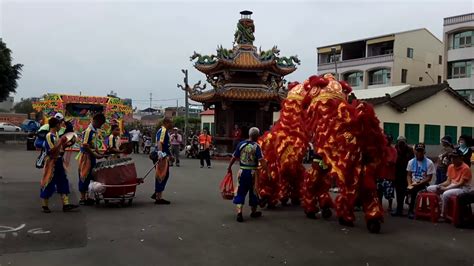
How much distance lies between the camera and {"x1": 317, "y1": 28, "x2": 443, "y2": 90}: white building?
1663 inches

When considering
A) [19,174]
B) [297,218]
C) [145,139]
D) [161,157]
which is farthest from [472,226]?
[145,139]

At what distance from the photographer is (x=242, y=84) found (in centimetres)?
2289

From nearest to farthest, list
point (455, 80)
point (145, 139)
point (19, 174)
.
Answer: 1. point (19, 174)
2. point (145, 139)
3. point (455, 80)

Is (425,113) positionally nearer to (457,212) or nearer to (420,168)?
(420,168)

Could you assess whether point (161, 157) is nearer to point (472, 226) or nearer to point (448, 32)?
point (472, 226)

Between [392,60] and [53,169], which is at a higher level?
[392,60]

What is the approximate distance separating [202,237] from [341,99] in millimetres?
3092

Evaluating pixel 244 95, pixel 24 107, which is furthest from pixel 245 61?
pixel 24 107

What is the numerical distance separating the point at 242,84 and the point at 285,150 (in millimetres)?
14427

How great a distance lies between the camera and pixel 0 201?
8.56 m

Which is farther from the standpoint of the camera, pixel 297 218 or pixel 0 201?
pixel 0 201

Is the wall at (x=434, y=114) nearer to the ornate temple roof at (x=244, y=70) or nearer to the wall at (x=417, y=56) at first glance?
the ornate temple roof at (x=244, y=70)

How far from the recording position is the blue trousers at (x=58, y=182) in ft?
25.0

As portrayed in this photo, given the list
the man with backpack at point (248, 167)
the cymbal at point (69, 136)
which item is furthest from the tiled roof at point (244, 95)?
the man with backpack at point (248, 167)
